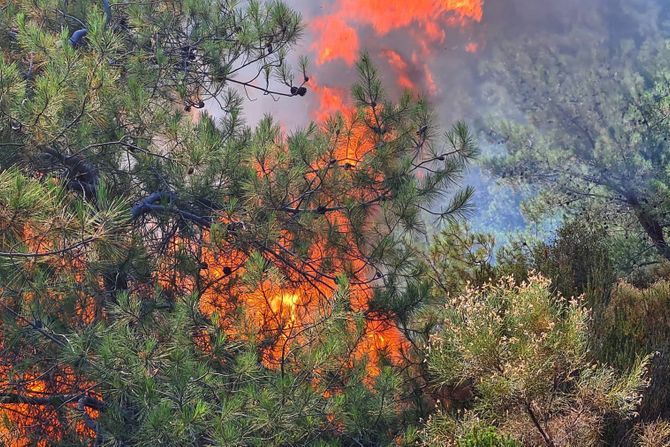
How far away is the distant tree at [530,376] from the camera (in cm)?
425

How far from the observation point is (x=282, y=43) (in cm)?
572

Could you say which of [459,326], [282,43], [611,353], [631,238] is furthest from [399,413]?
[631,238]

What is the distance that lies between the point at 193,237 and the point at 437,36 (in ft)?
88.3

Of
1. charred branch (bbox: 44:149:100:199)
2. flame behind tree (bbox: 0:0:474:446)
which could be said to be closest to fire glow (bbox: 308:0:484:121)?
flame behind tree (bbox: 0:0:474:446)

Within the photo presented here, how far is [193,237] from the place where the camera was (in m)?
5.09

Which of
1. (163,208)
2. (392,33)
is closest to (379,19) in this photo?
(392,33)

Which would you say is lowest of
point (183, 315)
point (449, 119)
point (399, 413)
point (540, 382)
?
point (540, 382)

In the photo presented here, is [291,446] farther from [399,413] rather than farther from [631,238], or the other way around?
[631,238]

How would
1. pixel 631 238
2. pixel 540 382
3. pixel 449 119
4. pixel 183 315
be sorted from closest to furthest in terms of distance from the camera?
pixel 183 315
pixel 540 382
pixel 631 238
pixel 449 119

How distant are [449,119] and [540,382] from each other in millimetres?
23859

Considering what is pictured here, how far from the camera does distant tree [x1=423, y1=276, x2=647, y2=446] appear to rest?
4.25 metres

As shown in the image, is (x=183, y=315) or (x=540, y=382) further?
(x=540, y=382)

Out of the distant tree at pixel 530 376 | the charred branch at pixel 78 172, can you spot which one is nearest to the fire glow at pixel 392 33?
the charred branch at pixel 78 172

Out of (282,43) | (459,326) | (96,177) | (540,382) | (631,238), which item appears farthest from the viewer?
(631,238)
